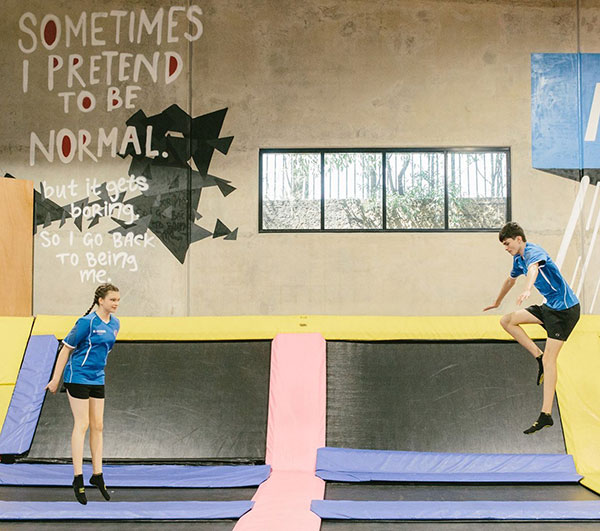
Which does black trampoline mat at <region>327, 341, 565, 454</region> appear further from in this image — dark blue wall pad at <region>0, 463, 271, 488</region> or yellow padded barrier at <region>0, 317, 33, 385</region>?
yellow padded barrier at <region>0, 317, 33, 385</region>

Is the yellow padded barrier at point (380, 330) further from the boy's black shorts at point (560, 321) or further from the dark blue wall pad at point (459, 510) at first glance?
the dark blue wall pad at point (459, 510)

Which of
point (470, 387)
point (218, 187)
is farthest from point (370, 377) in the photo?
point (218, 187)

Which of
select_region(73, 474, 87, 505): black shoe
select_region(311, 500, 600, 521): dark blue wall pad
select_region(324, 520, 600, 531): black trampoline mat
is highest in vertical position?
select_region(73, 474, 87, 505): black shoe

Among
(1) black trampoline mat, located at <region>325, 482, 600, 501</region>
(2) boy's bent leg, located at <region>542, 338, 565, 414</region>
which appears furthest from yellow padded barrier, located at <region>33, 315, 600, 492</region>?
(2) boy's bent leg, located at <region>542, 338, 565, 414</region>

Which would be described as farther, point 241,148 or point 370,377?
point 241,148

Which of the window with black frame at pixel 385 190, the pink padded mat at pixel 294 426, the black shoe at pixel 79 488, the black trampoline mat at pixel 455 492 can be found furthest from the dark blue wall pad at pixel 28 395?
the window with black frame at pixel 385 190

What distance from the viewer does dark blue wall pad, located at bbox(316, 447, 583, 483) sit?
416 cm

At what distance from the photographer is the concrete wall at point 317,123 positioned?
6.92 meters

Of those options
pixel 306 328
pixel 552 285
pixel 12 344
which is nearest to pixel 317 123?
pixel 306 328

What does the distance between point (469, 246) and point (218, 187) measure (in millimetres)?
2796

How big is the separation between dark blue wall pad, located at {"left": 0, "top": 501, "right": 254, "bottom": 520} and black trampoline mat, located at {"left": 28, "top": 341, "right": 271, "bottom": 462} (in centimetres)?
89

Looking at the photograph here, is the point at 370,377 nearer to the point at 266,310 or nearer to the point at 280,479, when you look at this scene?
the point at 280,479

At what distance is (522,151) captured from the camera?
6.99 meters

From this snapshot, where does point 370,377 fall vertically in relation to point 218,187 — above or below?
below
